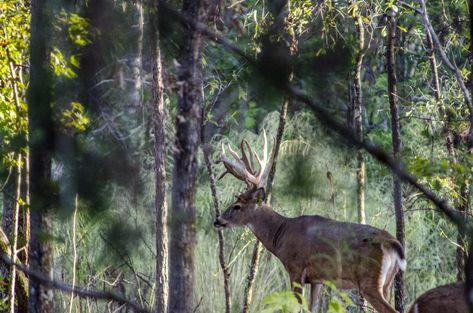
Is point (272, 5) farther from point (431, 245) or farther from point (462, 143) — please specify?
point (431, 245)

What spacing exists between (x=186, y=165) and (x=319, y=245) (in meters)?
3.45

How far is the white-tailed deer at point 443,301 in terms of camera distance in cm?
754

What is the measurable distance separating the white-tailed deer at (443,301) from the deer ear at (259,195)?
3.53 meters

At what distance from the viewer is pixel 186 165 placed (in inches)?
264

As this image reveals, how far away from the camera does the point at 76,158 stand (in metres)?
6.44

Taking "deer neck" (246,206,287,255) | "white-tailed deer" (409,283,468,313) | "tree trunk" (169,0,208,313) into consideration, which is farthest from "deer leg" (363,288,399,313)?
"tree trunk" (169,0,208,313)

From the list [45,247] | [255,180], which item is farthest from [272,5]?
[45,247]

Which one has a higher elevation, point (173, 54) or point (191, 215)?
point (173, 54)

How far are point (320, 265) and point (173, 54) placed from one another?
3207 mm

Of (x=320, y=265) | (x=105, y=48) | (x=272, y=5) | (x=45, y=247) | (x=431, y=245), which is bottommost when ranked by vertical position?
(x=45, y=247)

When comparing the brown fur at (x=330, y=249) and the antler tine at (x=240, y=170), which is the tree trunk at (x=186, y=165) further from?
the antler tine at (x=240, y=170)

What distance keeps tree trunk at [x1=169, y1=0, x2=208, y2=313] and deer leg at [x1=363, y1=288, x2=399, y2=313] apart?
2.89 meters

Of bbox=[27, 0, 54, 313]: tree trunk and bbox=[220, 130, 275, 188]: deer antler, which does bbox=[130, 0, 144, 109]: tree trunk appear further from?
bbox=[220, 130, 275, 188]: deer antler

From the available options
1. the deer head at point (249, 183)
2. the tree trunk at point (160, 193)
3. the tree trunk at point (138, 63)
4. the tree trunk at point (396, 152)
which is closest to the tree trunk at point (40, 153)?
the tree trunk at point (138, 63)
